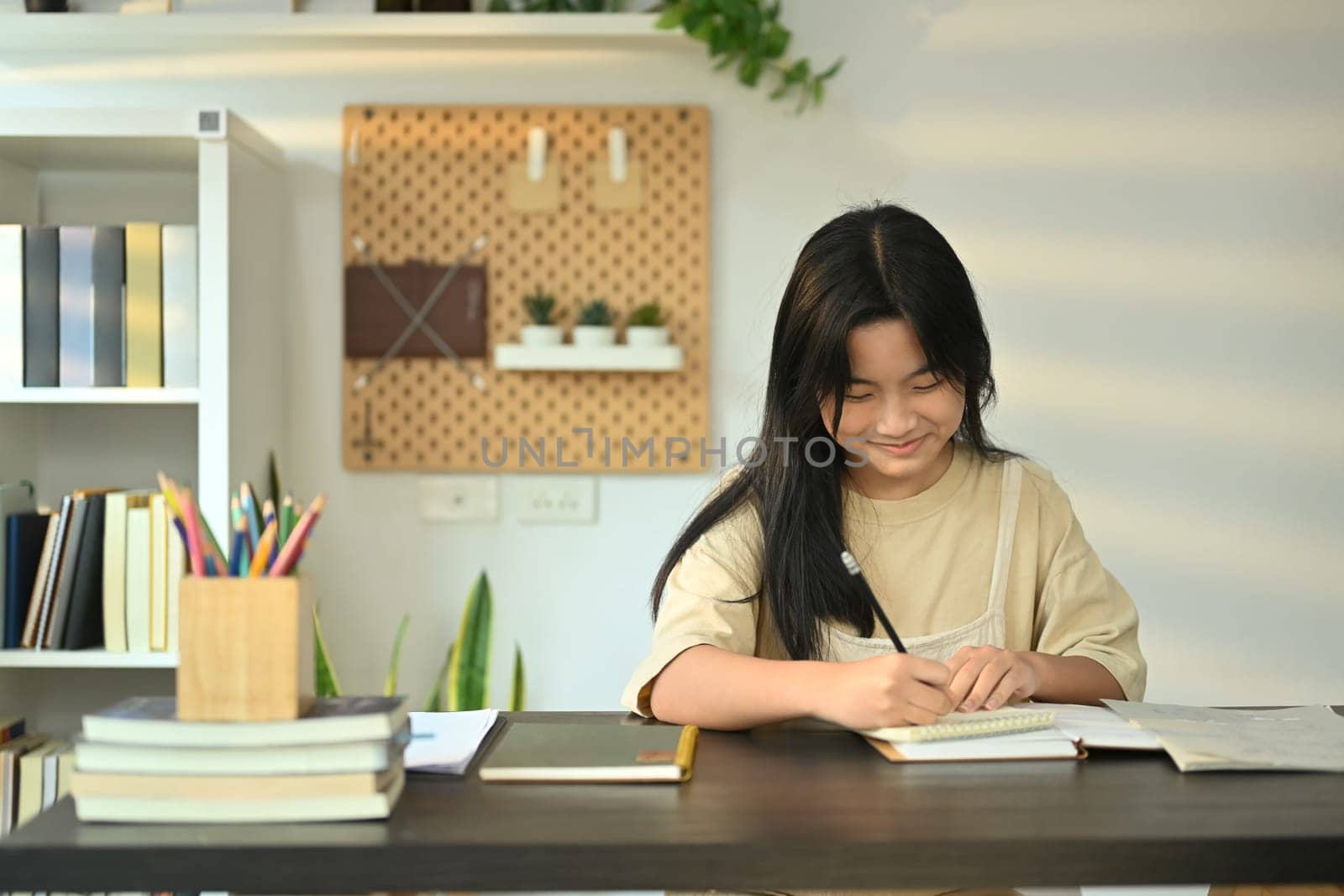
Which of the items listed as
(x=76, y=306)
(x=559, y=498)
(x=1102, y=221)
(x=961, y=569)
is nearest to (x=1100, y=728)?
(x=961, y=569)

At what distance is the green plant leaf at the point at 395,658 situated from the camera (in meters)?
2.55

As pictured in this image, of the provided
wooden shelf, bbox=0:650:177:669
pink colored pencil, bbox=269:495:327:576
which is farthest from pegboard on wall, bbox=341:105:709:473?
pink colored pencil, bbox=269:495:327:576

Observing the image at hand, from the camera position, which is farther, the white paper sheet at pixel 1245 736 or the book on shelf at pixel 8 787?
the book on shelf at pixel 8 787

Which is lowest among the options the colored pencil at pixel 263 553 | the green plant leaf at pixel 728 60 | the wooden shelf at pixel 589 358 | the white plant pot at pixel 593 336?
the colored pencil at pixel 263 553

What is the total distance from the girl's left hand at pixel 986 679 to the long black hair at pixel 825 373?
226mm

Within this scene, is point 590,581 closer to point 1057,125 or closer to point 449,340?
point 449,340

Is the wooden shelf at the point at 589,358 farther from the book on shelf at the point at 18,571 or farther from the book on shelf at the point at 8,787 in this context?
the book on shelf at the point at 8,787

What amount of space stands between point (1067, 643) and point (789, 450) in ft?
1.37

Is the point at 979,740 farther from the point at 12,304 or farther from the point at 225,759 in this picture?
the point at 12,304

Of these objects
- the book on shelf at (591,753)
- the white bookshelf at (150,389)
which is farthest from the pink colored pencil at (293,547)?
the white bookshelf at (150,389)

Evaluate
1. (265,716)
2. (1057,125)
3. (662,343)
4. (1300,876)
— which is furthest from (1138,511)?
(265,716)

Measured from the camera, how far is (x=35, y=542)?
2287mm

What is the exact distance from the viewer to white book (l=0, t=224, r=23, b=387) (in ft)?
7.54

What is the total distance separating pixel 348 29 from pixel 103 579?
1.18 m
